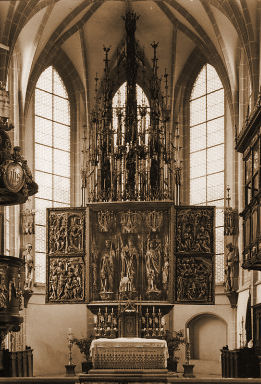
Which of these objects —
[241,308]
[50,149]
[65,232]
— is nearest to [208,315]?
[241,308]

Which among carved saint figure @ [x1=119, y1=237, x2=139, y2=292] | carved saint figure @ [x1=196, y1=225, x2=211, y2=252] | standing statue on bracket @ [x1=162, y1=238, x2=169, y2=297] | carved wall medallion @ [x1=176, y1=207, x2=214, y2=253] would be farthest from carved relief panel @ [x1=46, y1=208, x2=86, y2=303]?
carved saint figure @ [x1=196, y1=225, x2=211, y2=252]

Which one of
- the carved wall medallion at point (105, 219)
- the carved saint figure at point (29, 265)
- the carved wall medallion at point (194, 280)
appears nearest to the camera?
the carved wall medallion at point (194, 280)

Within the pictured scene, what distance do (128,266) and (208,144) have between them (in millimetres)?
6690

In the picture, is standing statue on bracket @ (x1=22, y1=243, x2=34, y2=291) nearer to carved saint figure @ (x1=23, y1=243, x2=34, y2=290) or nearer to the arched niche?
carved saint figure @ (x1=23, y1=243, x2=34, y2=290)

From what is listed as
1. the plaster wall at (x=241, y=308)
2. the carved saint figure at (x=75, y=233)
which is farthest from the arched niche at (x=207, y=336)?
the carved saint figure at (x=75, y=233)

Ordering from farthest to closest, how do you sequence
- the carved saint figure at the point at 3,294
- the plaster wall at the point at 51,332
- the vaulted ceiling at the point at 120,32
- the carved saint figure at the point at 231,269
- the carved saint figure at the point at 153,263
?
the plaster wall at the point at 51,332 → the carved saint figure at the point at 231,269 → the carved saint figure at the point at 153,263 → the vaulted ceiling at the point at 120,32 → the carved saint figure at the point at 3,294

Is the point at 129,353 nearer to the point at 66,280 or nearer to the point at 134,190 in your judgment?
the point at 66,280

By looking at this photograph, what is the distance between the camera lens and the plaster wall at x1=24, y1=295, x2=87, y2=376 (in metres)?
24.8

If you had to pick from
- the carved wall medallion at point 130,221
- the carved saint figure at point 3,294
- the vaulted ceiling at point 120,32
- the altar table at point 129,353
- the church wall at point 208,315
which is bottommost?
the altar table at point 129,353

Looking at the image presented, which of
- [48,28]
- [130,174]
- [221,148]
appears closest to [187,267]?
[130,174]

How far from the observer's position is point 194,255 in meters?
22.4

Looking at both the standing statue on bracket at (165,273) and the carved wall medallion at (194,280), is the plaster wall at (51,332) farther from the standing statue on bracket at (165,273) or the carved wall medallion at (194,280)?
the carved wall medallion at (194,280)

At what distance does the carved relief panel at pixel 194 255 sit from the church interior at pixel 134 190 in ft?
0.11

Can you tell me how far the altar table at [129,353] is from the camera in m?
20.3
